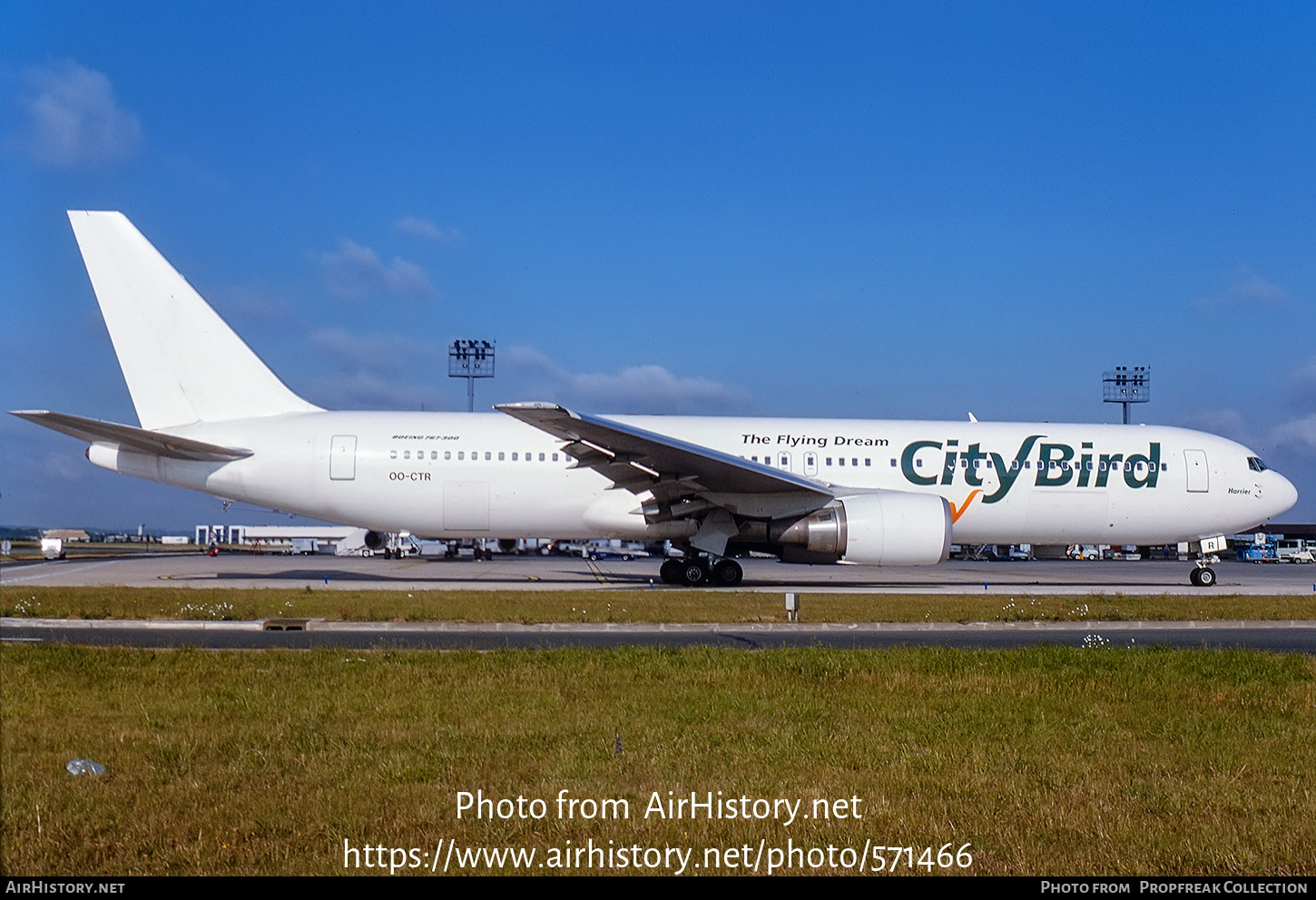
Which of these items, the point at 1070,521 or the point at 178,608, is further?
the point at 1070,521

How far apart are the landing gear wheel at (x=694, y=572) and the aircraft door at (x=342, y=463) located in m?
7.06

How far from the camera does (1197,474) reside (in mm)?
23438

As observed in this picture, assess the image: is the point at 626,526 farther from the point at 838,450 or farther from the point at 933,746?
the point at 933,746

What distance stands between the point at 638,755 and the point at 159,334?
1929cm

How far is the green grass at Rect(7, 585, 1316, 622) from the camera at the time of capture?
545 inches

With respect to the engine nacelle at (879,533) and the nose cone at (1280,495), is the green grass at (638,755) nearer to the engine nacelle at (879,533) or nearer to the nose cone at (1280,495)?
the engine nacelle at (879,533)

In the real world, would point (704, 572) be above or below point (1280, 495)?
below

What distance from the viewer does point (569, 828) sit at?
4.39m

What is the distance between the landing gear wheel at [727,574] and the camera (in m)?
21.3

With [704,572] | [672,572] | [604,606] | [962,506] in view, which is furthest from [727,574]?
[604,606]

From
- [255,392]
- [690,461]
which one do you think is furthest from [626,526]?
[255,392]

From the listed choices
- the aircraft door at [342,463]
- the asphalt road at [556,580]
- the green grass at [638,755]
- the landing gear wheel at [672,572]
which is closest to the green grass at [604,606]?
the asphalt road at [556,580]

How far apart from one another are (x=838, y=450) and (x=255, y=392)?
41.1 feet

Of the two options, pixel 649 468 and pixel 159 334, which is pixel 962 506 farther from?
pixel 159 334
